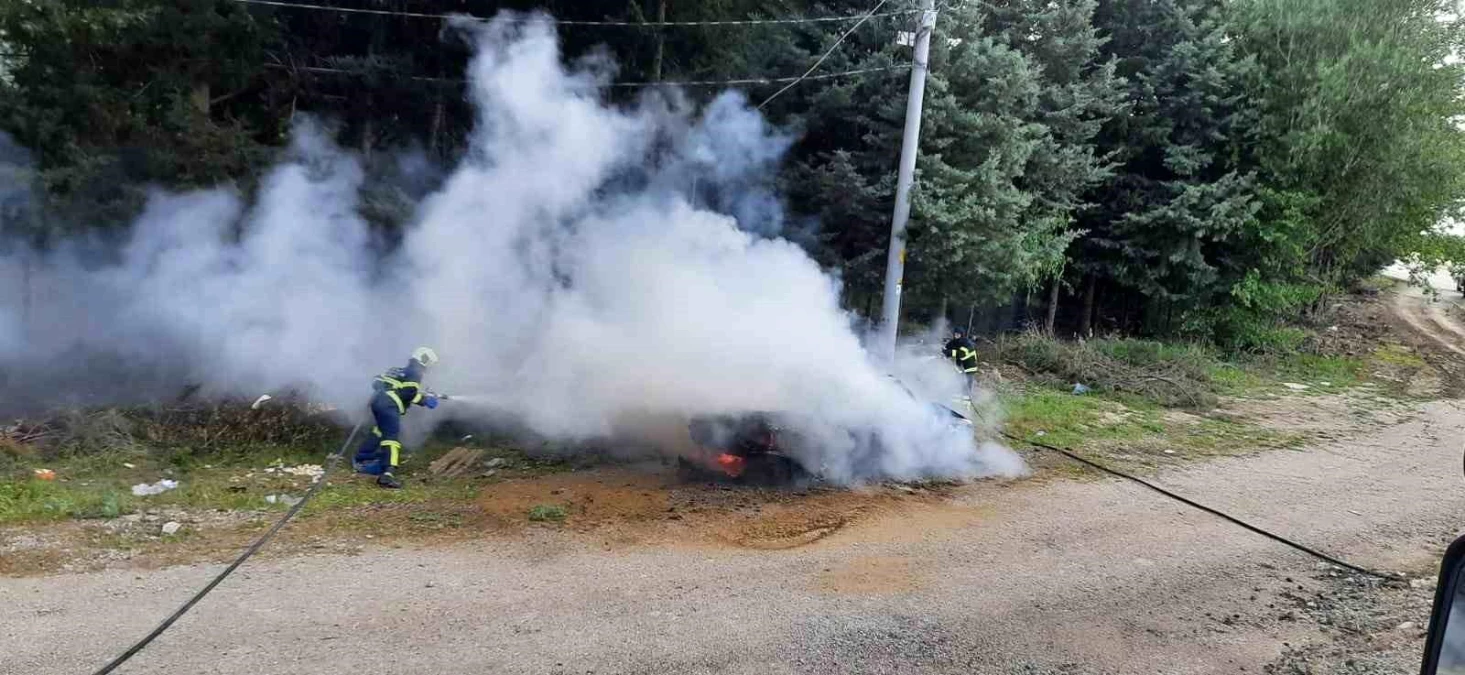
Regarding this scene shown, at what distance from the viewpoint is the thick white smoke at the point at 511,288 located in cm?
882

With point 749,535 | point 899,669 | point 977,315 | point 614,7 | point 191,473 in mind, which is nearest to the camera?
point 899,669

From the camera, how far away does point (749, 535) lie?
6984 millimetres

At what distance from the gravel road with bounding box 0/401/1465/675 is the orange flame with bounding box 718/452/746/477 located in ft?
4.38

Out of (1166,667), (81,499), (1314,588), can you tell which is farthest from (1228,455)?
(81,499)

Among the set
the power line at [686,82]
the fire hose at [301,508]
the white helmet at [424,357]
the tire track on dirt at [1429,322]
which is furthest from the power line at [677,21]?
the tire track on dirt at [1429,322]

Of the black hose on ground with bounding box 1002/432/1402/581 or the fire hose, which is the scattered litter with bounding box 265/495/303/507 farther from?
the black hose on ground with bounding box 1002/432/1402/581

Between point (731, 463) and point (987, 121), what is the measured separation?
8178mm

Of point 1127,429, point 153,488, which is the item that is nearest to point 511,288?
point 153,488

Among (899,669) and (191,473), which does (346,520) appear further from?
(899,669)

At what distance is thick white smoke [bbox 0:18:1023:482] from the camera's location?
8.82 m

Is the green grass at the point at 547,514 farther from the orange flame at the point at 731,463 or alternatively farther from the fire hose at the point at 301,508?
the fire hose at the point at 301,508

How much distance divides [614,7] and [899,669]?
1011 centimetres

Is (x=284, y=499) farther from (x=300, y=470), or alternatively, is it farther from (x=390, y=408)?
(x=390, y=408)

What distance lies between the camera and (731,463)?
8094 mm
